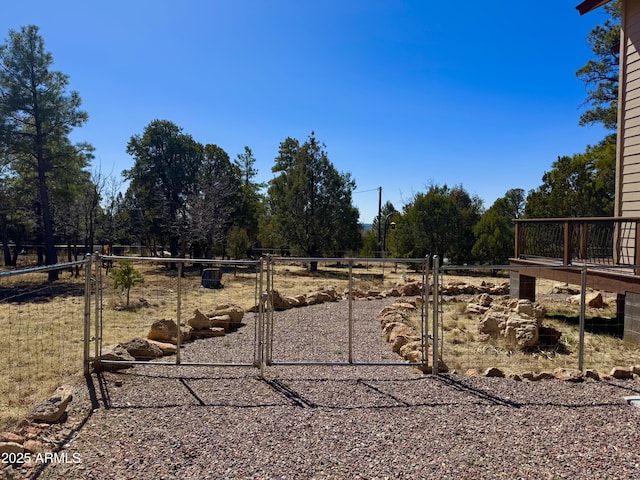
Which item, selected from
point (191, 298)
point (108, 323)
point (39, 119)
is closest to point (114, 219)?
point (39, 119)

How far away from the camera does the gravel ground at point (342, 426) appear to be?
348cm

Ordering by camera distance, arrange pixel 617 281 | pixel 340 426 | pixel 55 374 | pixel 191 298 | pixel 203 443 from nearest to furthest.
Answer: pixel 203 443 < pixel 340 426 < pixel 55 374 < pixel 617 281 < pixel 191 298

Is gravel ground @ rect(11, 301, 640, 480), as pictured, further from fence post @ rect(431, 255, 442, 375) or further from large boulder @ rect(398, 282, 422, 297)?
large boulder @ rect(398, 282, 422, 297)

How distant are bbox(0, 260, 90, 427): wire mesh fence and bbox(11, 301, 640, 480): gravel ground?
74 centimetres

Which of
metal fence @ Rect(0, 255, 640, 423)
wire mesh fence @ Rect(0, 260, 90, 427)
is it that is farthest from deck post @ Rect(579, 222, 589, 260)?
wire mesh fence @ Rect(0, 260, 90, 427)

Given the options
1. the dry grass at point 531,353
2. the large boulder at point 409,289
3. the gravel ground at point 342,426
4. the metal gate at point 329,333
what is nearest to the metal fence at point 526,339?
the dry grass at point 531,353

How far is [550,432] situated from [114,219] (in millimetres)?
25626

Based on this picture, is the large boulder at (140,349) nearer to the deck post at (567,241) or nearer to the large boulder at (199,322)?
the large boulder at (199,322)

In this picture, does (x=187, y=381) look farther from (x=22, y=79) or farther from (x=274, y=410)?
(x=22, y=79)

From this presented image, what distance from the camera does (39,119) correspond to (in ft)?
63.2

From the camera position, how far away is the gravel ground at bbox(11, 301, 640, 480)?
3480 millimetres

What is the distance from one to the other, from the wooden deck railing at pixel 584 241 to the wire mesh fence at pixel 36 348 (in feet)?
29.4

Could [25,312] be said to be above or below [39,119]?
below

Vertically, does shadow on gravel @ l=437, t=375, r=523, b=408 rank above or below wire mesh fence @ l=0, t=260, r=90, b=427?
above
